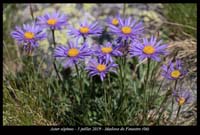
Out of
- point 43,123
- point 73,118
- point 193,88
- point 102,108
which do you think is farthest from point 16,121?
point 193,88

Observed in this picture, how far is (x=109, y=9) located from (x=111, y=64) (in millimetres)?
1298

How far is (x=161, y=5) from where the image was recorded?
3.51m

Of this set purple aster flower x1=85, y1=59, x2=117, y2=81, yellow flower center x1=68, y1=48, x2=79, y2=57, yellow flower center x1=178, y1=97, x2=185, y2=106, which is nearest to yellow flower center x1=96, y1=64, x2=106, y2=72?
purple aster flower x1=85, y1=59, x2=117, y2=81

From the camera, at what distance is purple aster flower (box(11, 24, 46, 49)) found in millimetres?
2211

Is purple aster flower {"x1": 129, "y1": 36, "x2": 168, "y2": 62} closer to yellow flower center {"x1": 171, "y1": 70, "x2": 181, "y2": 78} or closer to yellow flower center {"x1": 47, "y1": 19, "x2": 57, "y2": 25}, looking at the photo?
yellow flower center {"x1": 171, "y1": 70, "x2": 181, "y2": 78}

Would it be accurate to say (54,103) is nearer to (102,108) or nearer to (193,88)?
(102,108)

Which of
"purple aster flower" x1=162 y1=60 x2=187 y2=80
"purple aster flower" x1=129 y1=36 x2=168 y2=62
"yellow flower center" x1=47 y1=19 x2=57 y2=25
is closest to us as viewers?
"purple aster flower" x1=129 y1=36 x2=168 y2=62

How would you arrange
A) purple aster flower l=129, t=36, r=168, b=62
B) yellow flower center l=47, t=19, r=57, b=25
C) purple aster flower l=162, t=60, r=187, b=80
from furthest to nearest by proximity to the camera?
yellow flower center l=47, t=19, r=57, b=25, purple aster flower l=162, t=60, r=187, b=80, purple aster flower l=129, t=36, r=168, b=62

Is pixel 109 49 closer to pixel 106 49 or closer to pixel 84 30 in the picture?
pixel 106 49

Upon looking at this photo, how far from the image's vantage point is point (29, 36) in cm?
222

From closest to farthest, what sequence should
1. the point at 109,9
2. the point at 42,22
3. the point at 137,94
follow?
1. the point at 42,22
2. the point at 137,94
3. the point at 109,9

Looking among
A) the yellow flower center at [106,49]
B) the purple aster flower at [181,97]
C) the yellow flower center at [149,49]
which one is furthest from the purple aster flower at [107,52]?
the purple aster flower at [181,97]

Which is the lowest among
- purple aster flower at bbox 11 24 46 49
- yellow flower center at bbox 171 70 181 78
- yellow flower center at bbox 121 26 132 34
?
yellow flower center at bbox 171 70 181 78

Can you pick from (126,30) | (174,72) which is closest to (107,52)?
(126,30)
